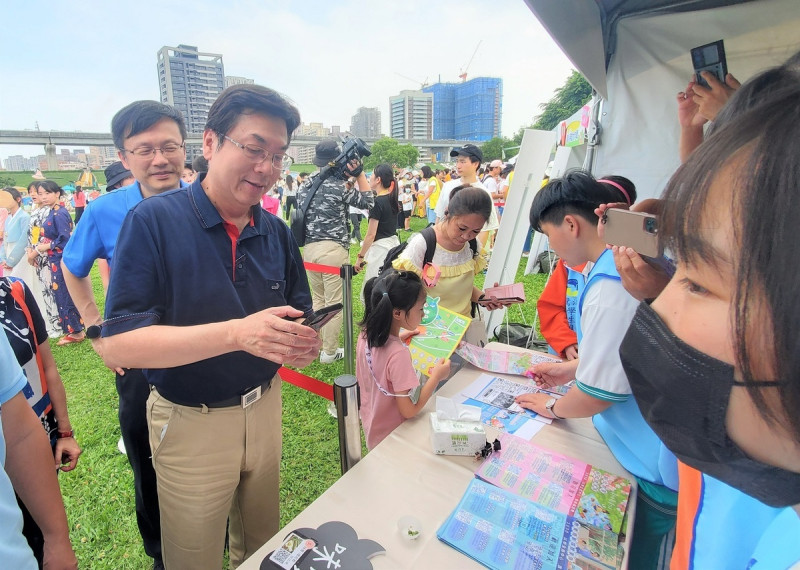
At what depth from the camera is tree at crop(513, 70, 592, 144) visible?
26391mm

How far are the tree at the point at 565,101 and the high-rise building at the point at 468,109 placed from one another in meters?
37.2

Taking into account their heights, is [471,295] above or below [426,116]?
below

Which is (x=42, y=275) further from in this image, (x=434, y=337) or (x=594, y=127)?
(x=594, y=127)

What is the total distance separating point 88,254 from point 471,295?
2324mm

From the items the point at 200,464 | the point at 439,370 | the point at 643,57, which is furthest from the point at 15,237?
the point at 643,57

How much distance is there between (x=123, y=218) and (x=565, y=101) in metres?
32.5

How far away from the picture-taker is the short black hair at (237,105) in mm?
1281

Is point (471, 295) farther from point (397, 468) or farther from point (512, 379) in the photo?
point (397, 468)

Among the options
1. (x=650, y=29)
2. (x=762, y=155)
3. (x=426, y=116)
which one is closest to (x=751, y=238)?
(x=762, y=155)

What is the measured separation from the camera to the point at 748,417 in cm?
43

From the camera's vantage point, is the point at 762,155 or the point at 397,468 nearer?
the point at 762,155

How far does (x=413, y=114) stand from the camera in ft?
229

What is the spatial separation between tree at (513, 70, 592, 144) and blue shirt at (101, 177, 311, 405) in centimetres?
2716

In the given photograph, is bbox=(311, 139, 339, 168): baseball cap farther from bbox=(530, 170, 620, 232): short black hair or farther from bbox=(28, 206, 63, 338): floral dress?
bbox=(28, 206, 63, 338): floral dress
